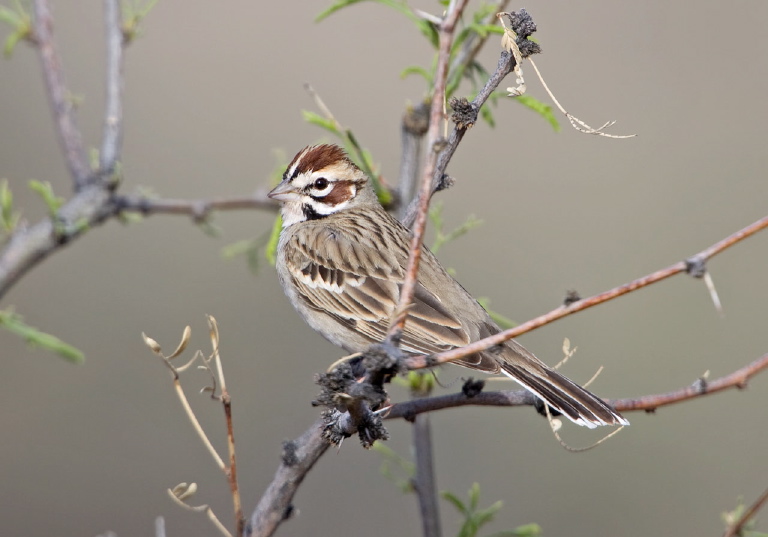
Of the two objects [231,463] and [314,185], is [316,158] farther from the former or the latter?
[231,463]

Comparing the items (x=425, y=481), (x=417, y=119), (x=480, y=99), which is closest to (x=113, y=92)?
(x=417, y=119)

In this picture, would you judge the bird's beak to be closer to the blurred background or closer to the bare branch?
the bare branch

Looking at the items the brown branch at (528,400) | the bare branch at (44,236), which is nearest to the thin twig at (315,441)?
the brown branch at (528,400)

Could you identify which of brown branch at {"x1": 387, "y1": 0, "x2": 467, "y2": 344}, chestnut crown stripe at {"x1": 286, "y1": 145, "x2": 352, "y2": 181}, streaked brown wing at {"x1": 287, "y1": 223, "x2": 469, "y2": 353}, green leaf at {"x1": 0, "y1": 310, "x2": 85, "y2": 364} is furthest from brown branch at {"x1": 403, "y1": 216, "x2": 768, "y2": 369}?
chestnut crown stripe at {"x1": 286, "y1": 145, "x2": 352, "y2": 181}

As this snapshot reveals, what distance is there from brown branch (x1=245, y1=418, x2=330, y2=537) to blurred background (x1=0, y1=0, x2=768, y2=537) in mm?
3675

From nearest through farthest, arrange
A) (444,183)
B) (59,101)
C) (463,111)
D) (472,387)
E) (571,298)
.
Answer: (571,298), (463,111), (472,387), (444,183), (59,101)

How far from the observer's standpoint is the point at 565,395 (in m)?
3.63

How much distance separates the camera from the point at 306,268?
4902 millimetres

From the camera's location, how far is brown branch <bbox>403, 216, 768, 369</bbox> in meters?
1.88

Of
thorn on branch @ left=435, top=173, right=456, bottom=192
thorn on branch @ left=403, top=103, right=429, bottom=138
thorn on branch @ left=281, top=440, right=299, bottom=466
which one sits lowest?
thorn on branch @ left=281, top=440, right=299, bottom=466

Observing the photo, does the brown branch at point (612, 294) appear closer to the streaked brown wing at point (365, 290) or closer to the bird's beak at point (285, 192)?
the streaked brown wing at point (365, 290)

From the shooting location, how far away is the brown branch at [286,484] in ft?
8.63

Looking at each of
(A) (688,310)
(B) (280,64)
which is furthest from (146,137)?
(A) (688,310)

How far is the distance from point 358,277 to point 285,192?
2.07 ft
